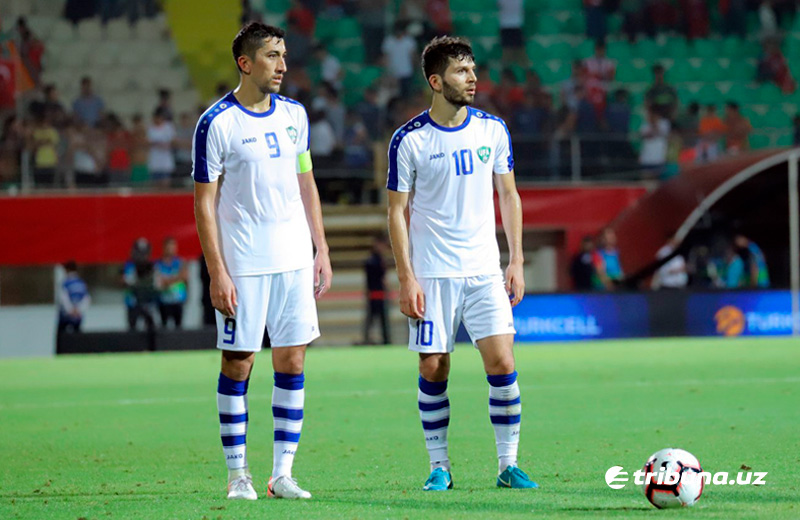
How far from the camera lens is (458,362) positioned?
1538 centimetres

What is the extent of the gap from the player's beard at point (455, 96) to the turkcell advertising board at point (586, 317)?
13.3 metres

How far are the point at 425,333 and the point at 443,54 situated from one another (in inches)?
50.6

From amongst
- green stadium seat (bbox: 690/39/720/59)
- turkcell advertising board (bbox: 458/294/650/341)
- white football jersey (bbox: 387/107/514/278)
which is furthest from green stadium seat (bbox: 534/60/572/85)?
white football jersey (bbox: 387/107/514/278)

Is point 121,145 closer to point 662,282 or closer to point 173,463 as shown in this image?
point 662,282

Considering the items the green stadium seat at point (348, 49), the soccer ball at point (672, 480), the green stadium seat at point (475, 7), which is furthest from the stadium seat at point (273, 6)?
the soccer ball at point (672, 480)

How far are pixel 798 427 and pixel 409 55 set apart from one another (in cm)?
1619

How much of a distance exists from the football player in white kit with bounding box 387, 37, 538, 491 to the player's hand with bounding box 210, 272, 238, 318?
0.77 meters

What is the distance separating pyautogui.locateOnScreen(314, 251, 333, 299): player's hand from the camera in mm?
6137

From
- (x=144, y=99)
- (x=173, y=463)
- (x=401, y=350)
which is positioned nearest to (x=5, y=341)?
(x=144, y=99)

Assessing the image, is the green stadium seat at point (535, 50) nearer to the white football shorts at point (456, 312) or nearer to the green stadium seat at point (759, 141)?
the green stadium seat at point (759, 141)

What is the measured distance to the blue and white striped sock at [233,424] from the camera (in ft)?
19.4

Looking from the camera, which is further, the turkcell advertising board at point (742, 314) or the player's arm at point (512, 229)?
the turkcell advertising board at point (742, 314)

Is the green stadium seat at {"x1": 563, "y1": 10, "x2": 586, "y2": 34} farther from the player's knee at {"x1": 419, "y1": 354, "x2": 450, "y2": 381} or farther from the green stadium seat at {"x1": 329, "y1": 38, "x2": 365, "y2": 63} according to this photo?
the player's knee at {"x1": 419, "y1": 354, "x2": 450, "y2": 381}

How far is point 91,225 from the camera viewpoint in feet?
67.9
